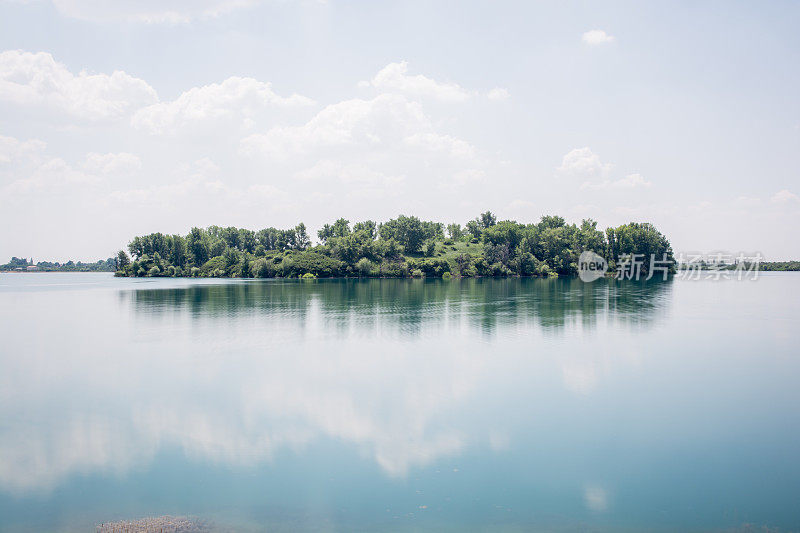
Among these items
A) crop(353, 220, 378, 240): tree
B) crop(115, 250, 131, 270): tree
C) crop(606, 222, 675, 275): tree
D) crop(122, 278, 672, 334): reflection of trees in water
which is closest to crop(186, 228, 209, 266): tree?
crop(115, 250, 131, 270): tree

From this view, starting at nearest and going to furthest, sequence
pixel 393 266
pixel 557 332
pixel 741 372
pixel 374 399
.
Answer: pixel 374 399, pixel 741 372, pixel 557 332, pixel 393 266

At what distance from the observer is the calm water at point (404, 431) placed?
11.0 m

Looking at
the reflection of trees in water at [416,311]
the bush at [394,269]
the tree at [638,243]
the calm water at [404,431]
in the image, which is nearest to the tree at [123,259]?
the bush at [394,269]

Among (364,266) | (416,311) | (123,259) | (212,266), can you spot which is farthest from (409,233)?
(416,311)

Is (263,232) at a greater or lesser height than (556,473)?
greater

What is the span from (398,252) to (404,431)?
153815 millimetres

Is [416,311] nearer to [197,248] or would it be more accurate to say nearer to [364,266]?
[364,266]

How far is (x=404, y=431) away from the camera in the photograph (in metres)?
15.8

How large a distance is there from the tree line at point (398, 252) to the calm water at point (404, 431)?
414ft

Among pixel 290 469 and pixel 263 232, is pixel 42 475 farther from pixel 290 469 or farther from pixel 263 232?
pixel 263 232

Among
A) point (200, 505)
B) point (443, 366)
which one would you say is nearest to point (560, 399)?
point (443, 366)

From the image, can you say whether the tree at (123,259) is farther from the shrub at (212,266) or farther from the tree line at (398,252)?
the shrub at (212,266)

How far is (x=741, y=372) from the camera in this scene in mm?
24938

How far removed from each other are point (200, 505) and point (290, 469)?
8.43ft
